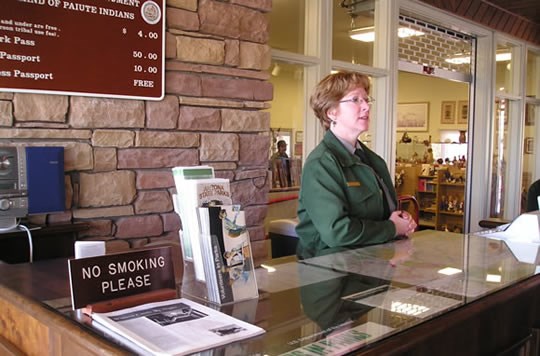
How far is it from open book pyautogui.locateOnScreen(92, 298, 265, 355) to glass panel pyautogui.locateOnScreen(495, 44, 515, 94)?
6.17 meters

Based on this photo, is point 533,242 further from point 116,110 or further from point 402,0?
point 402,0

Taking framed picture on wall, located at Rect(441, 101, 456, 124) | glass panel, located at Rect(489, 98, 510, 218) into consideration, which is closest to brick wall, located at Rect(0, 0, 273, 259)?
glass panel, located at Rect(489, 98, 510, 218)

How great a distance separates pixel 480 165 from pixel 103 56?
15.6ft

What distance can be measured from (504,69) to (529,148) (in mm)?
1337

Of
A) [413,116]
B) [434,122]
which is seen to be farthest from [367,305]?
[413,116]

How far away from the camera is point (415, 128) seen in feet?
32.1

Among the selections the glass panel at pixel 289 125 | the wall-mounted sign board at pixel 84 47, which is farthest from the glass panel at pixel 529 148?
the wall-mounted sign board at pixel 84 47

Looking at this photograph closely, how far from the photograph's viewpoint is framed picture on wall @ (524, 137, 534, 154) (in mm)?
7047

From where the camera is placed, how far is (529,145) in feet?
23.4

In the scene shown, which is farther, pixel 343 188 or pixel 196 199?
pixel 343 188

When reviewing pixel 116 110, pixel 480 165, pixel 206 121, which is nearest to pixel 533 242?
pixel 206 121

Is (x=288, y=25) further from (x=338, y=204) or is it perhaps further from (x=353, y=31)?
(x=338, y=204)

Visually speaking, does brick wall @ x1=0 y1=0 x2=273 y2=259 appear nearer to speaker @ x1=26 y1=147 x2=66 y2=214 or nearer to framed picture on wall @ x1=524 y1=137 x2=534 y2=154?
speaker @ x1=26 y1=147 x2=66 y2=214

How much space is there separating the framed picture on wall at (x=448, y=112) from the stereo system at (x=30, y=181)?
8216mm
